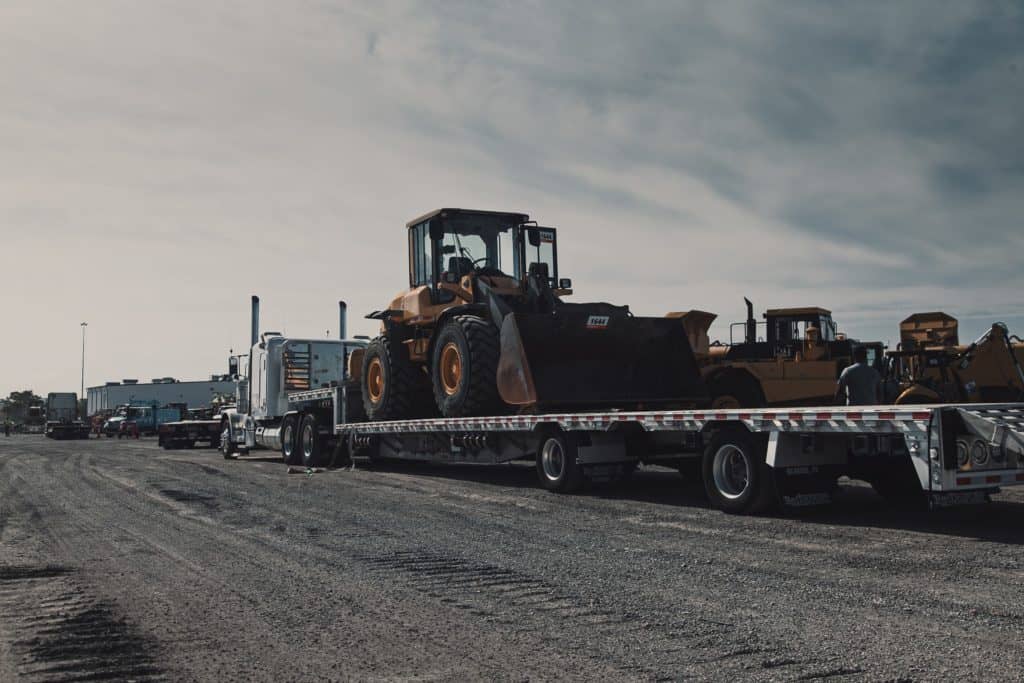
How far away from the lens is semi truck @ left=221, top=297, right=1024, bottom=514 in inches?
289

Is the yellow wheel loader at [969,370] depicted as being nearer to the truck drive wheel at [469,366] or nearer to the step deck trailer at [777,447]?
the step deck trailer at [777,447]

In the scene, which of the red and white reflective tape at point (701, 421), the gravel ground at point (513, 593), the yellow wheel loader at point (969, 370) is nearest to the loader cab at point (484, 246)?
the red and white reflective tape at point (701, 421)

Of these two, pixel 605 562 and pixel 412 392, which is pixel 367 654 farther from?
pixel 412 392

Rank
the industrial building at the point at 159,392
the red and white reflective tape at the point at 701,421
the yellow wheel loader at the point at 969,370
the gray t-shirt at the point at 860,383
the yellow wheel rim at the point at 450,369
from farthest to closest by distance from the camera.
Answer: the industrial building at the point at 159,392 < the yellow wheel loader at the point at 969,370 < the yellow wheel rim at the point at 450,369 < the gray t-shirt at the point at 860,383 < the red and white reflective tape at the point at 701,421

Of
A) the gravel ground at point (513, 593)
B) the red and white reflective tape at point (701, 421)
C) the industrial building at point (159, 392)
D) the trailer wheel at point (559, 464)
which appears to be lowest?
the gravel ground at point (513, 593)

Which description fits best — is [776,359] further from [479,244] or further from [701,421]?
[701,421]

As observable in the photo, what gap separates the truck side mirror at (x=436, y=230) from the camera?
47.2 feet

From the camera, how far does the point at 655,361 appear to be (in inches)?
523

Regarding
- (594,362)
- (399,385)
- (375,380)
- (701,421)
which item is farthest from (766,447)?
(375,380)

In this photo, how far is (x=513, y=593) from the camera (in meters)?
5.88

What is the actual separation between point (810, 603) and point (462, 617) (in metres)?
2.13

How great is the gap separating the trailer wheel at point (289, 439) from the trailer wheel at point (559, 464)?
913 cm

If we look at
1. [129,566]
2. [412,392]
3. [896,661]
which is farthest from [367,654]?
[412,392]

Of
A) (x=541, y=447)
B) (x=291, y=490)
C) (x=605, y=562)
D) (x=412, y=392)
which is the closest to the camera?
(x=605, y=562)
